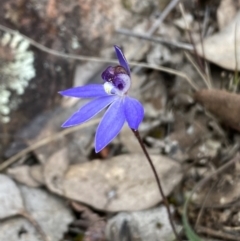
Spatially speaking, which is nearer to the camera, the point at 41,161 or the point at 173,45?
the point at 41,161

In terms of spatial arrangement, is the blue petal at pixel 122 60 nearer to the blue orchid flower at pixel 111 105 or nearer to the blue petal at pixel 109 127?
the blue orchid flower at pixel 111 105

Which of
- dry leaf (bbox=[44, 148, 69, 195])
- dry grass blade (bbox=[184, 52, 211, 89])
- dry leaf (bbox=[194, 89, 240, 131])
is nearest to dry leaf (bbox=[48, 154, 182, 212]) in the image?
dry leaf (bbox=[44, 148, 69, 195])

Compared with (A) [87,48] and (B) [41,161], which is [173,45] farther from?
(B) [41,161]

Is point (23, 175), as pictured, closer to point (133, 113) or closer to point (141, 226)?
point (141, 226)

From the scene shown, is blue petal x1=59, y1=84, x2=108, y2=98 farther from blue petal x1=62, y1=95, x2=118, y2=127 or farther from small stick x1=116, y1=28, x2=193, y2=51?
small stick x1=116, y1=28, x2=193, y2=51

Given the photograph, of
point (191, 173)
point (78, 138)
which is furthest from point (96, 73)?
point (191, 173)

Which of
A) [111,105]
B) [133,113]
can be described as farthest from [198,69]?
[133,113]
